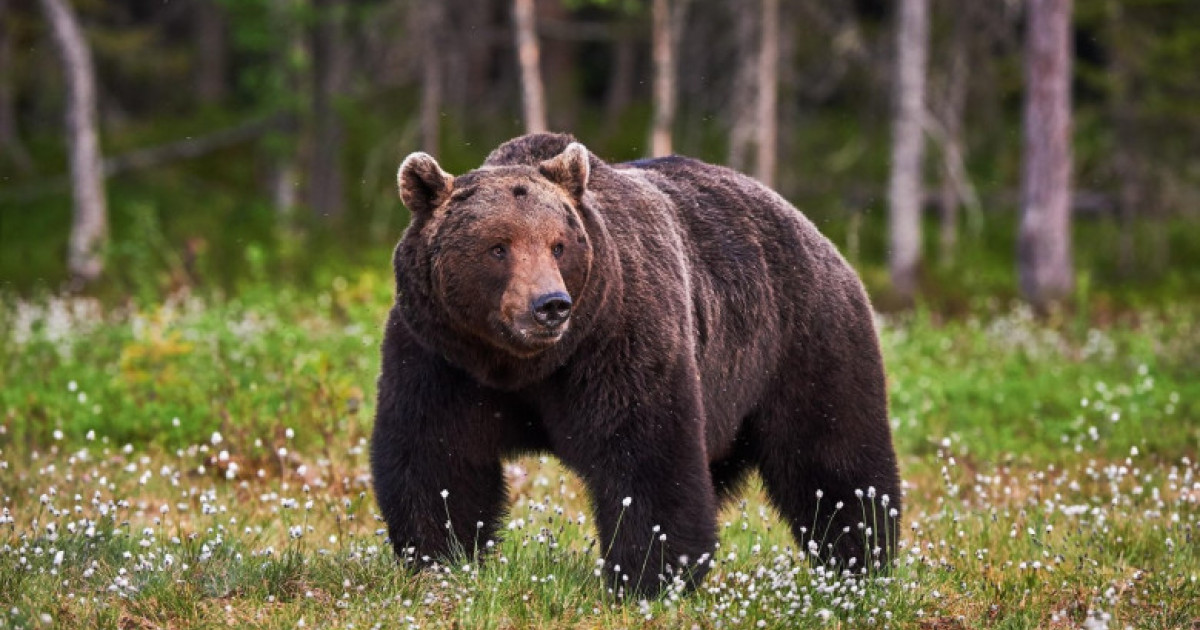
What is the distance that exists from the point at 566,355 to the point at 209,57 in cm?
2562

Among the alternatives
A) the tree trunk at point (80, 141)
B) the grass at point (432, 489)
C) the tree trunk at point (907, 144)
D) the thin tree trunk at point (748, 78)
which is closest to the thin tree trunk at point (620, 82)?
the thin tree trunk at point (748, 78)

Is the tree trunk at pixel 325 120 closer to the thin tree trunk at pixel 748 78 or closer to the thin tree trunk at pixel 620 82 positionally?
the thin tree trunk at pixel 748 78

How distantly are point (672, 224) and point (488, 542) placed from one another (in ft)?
4.84

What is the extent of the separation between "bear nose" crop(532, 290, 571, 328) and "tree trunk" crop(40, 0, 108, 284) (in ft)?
43.6

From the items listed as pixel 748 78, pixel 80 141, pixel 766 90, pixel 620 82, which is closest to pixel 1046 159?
pixel 766 90

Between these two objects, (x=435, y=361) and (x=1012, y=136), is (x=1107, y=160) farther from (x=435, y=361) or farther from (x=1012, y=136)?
(x=435, y=361)

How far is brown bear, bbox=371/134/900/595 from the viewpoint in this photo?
4.84 metres

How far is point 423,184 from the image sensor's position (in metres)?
5.02

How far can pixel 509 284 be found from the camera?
187 inches

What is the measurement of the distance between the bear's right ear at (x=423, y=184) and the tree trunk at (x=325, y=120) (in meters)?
14.8

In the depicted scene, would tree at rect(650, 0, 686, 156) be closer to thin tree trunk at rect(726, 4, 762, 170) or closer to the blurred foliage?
the blurred foliage

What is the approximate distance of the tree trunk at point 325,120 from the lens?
777 inches

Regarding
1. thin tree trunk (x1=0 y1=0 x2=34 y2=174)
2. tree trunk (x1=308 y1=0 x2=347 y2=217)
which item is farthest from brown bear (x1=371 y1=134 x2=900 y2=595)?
thin tree trunk (x1=0 y1=0 x2=34 y2=174)

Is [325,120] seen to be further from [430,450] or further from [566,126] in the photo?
[430,450]
